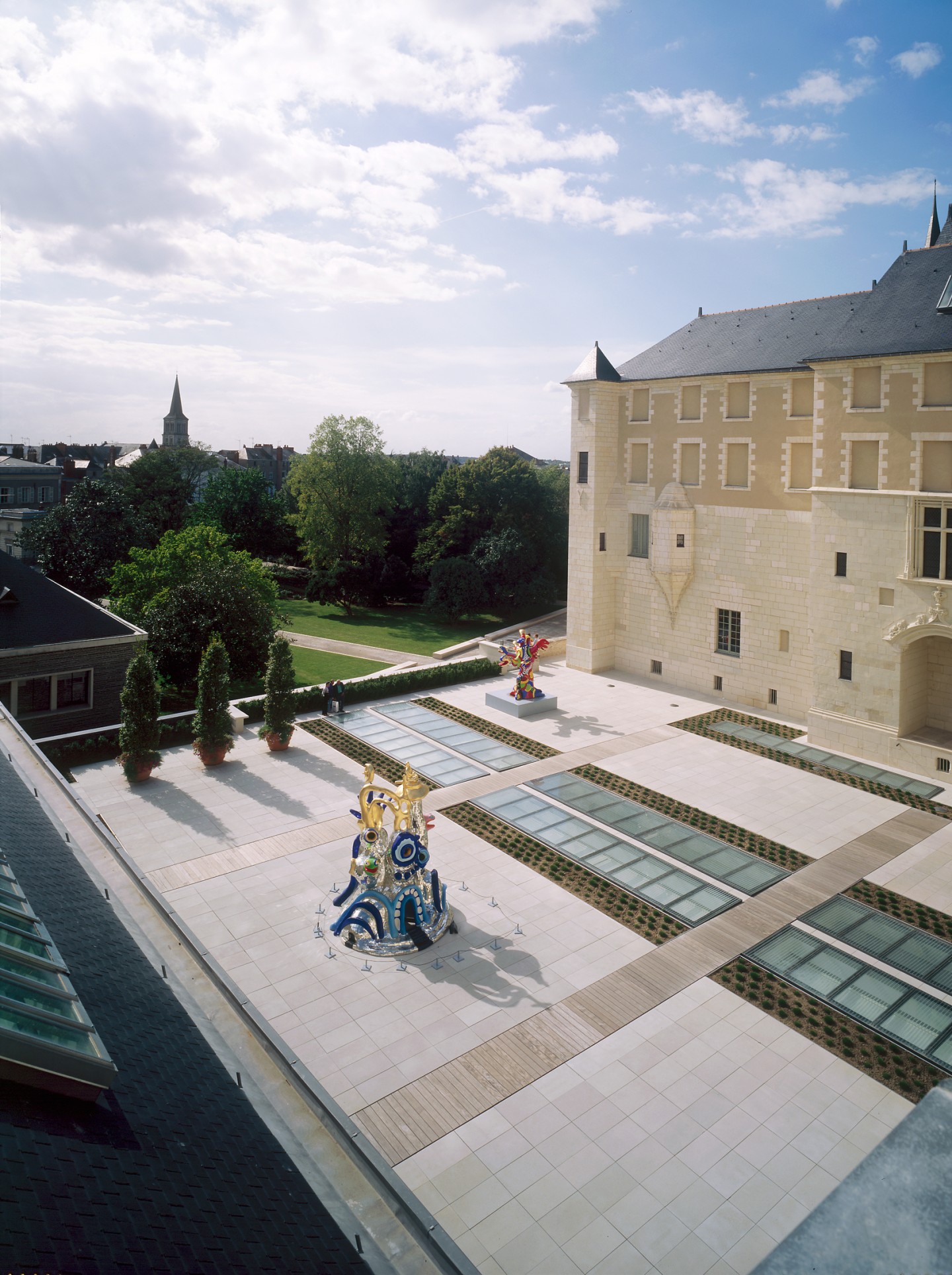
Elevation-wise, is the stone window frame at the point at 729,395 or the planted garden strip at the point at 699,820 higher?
the stone window frame at the point at 729,395

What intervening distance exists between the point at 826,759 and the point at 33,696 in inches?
1054

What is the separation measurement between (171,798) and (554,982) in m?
12.7

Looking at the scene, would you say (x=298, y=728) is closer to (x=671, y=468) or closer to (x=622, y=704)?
(x=622, y=704)

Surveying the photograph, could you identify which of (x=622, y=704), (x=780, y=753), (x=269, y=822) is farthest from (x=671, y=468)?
(x=269, y=822)

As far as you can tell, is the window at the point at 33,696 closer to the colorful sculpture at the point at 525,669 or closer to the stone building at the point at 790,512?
the colorful sculpture at the point at 525,669

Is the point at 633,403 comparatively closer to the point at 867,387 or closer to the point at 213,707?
the point at 867,387

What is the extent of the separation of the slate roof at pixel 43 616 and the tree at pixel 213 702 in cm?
673

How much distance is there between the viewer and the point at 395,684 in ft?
108

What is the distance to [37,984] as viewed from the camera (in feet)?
17.3

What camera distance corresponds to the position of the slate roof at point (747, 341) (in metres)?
28.3

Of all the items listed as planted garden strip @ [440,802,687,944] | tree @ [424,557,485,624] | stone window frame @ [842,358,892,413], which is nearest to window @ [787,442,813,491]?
stone window frame @ [842,358,892,413]

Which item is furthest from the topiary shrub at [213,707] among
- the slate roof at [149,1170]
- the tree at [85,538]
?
the tree at [85,538]

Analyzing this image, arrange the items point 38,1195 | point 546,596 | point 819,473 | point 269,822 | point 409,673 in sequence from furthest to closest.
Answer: point 546,596 → point 409,673 → point 819,473 → point 269,822 → point 38,1195

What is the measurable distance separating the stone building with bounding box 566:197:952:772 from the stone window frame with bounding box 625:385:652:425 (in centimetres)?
10
